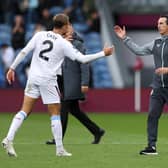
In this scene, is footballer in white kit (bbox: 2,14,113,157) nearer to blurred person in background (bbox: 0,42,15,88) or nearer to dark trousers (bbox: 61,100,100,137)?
dark trousers (bbox: 61,100,100,137)

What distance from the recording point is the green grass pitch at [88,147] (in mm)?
11617

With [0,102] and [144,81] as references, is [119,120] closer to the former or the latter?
[0,102]

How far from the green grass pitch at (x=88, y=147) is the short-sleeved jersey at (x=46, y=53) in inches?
46.4

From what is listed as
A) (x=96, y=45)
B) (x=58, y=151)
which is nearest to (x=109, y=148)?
(x=58, y=151)

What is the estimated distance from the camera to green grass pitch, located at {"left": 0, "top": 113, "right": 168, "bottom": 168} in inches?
457

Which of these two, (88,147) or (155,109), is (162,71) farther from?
(88,147)

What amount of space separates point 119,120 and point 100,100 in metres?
3.95

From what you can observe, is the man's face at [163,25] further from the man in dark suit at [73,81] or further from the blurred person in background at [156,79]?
the man in dark suit at [73,81]

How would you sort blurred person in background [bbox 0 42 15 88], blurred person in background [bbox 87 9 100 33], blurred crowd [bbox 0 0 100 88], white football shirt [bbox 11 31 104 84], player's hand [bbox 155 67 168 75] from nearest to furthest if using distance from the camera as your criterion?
white football shirt [bbox 11 31 104 84]
player's hand [bbox 155 67 168 75]
blurred person in background [bbox 0 42 15 88]
blurred crowd [bbox 0 0 100 88]
blurred person in background [bbox 87 9 100 33]

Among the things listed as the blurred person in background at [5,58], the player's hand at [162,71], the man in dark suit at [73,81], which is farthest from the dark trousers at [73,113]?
the blurred person in background at [5,58]

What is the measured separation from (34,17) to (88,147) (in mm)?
15347

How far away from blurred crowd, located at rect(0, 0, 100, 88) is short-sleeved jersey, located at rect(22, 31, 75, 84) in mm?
13819

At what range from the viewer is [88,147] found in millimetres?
13914

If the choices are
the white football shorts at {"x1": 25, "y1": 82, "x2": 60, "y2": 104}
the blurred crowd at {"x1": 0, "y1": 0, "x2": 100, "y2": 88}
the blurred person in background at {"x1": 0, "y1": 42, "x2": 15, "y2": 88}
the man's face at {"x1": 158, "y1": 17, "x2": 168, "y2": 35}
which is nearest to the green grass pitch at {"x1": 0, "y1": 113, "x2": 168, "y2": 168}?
the white football shorts at {"x1": 25, "y1": 82, "x2": 60, "y2": 104}
